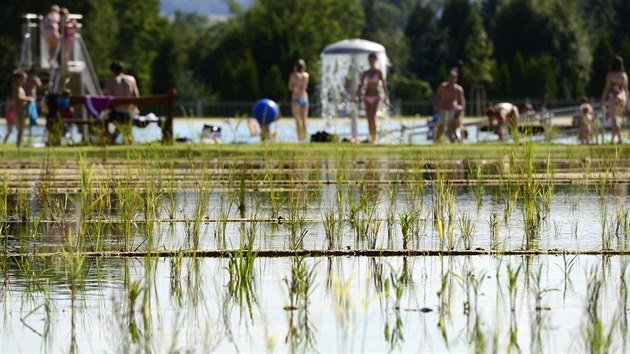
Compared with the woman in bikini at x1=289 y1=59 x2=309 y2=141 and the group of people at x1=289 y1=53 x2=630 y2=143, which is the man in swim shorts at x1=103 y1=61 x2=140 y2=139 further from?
the woman in bikini at x1=289 y1=59 x2=309 y2=141

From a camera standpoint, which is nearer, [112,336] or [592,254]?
[112,336]

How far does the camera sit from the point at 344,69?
48812 millimetres

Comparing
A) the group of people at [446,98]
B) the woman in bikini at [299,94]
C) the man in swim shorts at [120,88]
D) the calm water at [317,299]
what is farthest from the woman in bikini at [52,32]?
the calm water at [317,299]

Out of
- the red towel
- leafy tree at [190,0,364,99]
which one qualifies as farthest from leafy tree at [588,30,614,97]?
the red towel

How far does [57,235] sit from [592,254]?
129 inches

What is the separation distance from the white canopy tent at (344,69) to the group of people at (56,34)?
34.3ft

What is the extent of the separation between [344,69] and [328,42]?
176 feet

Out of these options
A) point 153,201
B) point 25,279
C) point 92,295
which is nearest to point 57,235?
point 153,201

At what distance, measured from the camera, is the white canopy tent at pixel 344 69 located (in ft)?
145

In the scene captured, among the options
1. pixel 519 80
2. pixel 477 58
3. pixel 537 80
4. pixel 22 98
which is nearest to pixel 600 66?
pixel 537 80

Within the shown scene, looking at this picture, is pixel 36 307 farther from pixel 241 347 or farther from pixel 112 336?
pixel 241 347

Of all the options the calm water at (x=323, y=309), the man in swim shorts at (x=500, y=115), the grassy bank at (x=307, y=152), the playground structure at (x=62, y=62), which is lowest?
the calm water at (x=323, y=309)

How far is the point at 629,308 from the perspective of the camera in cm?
699

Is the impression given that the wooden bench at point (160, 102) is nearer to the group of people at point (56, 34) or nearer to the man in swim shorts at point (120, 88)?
the man in swim shorts at point (120, 88)
